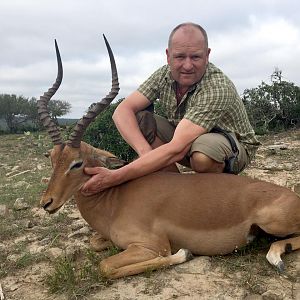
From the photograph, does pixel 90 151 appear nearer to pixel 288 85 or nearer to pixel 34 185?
pixel 34 185

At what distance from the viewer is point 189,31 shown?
5398mm

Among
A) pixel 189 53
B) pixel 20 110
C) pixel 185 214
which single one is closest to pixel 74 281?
pixel 185 214

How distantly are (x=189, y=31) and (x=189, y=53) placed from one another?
254 millimetres

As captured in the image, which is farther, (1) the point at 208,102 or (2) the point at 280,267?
(1) the point at 208,102

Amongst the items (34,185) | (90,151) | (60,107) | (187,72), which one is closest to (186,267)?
(90,151)

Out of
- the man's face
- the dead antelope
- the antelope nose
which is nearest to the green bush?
the man's face

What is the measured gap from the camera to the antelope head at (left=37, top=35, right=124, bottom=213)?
4.85 m

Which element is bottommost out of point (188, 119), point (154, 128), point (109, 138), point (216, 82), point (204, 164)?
point (109, 138)

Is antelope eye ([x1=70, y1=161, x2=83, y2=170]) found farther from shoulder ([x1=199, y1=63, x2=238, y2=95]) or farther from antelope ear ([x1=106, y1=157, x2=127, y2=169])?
shoulder ([x1=199, y1=63, x2=238, y2=95])

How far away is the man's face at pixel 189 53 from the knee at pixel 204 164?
37.4 inches

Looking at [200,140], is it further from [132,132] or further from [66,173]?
[66,173]

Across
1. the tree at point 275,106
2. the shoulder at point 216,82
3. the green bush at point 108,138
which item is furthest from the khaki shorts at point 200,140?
the tree at point 275,106

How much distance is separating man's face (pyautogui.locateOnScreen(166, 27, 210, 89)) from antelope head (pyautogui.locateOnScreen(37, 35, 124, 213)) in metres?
0.80

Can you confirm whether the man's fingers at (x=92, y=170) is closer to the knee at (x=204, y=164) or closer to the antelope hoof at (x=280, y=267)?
the knee at (x=204, y=164)
